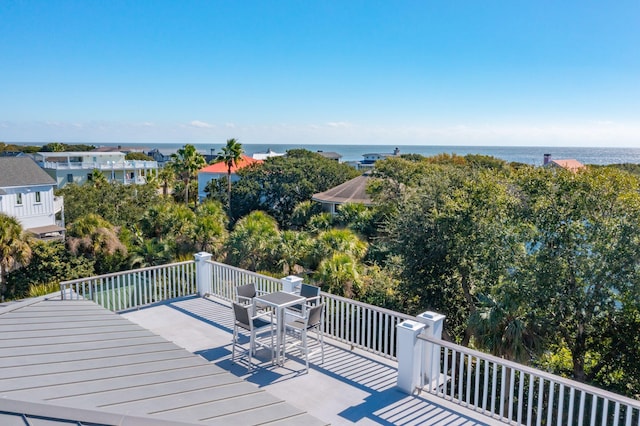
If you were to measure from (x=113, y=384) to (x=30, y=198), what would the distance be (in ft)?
84.8

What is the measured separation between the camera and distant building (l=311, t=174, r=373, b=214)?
94.6ft

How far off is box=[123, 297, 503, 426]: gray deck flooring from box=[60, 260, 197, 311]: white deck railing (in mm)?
1005

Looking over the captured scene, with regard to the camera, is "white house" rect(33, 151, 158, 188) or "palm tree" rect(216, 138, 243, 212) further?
"white house" rect(33, 151, 158, 188)

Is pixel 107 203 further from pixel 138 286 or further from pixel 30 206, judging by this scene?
pixel 138 286

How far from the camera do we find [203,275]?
9539mm

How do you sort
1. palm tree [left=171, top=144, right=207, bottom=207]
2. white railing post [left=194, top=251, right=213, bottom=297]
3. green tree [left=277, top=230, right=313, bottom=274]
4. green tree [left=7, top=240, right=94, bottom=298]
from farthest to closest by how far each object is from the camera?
palm tree [left=171, top=144, right=207, bottom=207] → green tree [left=7, top=240, right=94, bottom=298] → green tree [left=277, top=230, right=313, bottom=274] → white railing post [left=194, top=251, right=213, bottom=297]

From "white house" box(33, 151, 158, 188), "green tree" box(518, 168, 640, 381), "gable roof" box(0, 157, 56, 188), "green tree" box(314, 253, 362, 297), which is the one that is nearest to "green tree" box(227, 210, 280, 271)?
"green tree" box(314, 253, 362, 297)

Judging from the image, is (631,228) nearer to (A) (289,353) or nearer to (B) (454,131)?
(A) (289,353)

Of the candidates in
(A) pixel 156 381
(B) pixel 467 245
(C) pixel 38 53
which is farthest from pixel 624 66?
(C) pixel 38 53

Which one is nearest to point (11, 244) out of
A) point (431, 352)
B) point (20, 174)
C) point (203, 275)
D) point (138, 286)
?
point (138, 286)

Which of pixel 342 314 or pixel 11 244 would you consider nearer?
pixel 342 314

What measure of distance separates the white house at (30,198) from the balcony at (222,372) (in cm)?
1859

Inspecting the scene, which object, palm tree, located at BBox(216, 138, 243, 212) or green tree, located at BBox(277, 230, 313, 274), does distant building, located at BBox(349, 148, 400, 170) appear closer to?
palm tree, located at BBox(216, 138, 243, 212)

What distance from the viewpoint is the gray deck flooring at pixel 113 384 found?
8.05 ft
